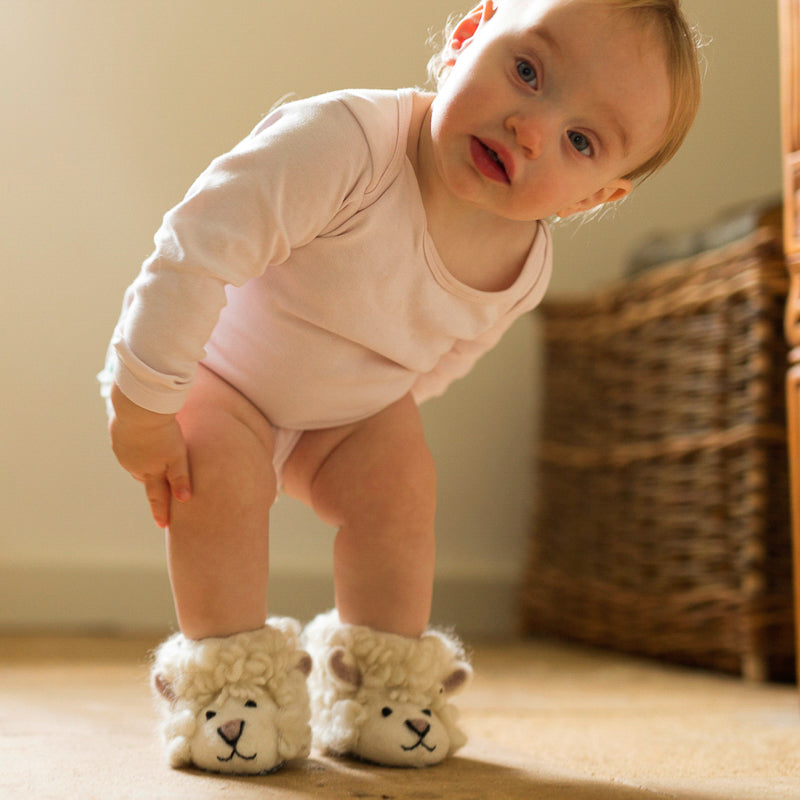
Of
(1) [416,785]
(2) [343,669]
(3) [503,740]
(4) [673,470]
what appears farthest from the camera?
(4) [673,470]

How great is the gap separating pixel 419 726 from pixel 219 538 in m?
0.21

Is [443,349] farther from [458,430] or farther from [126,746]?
[458,430]

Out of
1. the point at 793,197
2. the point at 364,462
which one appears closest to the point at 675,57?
the point at 793,197

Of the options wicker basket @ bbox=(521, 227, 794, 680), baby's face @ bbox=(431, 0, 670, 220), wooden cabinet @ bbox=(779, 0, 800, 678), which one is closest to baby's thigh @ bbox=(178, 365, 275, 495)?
baby's face @ bbox=(431, 0, 670, 220)

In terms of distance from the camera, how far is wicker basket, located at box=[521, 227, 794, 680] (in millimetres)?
1276

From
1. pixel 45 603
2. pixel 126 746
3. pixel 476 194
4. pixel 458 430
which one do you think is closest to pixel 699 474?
pixel 458 430

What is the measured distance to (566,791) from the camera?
69 cm

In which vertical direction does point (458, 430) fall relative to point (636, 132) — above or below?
below

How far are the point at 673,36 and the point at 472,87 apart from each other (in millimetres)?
157

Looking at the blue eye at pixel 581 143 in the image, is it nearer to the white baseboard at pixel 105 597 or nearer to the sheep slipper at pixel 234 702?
the sheep slipper at pixel 234 702

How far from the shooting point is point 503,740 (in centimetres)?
90

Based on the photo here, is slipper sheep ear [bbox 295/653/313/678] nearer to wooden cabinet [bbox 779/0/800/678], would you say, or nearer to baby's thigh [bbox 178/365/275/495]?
baby's thigh [bbox 178/365/275/495]

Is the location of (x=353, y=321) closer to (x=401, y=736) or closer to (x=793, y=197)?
(x=401, y=736)

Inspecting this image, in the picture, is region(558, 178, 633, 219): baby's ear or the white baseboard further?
the white baseboard
